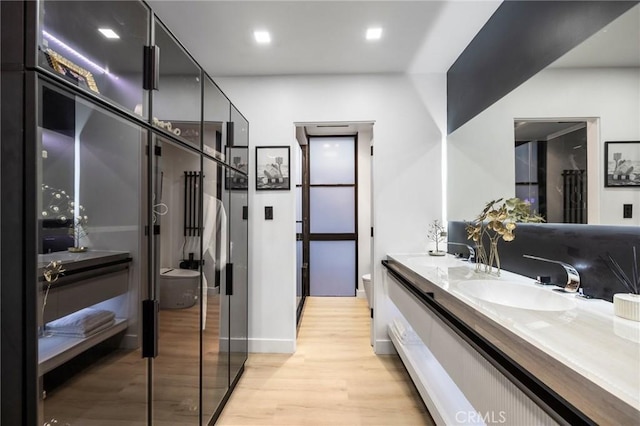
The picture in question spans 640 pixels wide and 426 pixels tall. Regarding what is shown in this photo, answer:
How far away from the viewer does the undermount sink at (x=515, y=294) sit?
1.26m

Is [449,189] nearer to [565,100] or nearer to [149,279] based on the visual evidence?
[565,100]

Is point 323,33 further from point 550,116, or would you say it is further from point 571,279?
point 571,279

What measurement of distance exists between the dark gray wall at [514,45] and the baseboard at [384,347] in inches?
88.6

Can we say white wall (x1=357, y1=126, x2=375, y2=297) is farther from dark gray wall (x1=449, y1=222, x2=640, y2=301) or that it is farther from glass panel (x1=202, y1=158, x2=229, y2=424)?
glass panel (x1=202, y1=158, x2=229, y2=424)

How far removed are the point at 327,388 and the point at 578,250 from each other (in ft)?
6.25

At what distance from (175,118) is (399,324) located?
238cm

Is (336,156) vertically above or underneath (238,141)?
above

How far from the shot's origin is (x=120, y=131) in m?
1.07

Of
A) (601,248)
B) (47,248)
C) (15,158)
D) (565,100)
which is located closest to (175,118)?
(15,158)

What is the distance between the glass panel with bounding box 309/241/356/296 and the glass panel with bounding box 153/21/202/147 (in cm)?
314

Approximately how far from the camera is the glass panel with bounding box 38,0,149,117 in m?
0.78

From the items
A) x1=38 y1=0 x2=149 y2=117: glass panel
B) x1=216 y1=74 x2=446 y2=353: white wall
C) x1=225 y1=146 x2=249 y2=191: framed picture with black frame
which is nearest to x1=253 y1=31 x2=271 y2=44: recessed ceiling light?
x1=216 y1=74 x2=446 y2=353: white wall

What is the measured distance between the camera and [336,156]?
4.41 metres

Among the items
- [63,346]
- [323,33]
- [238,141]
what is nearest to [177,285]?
[63,346]
